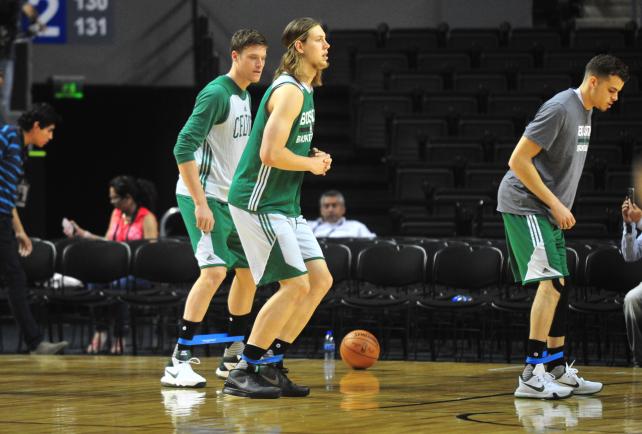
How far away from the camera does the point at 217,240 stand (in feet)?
20.0

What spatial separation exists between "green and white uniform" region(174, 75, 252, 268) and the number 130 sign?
29.3 ft

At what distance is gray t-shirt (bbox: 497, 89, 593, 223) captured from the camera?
5.62 m

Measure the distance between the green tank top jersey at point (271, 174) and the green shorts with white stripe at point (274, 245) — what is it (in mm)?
41

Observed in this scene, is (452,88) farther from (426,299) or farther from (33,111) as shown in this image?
(33,111)

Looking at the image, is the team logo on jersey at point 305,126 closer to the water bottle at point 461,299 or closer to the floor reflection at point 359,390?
the floor reflection at point 359,390

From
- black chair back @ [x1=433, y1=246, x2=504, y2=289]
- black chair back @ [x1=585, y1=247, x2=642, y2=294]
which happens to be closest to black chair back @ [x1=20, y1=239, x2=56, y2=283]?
black chair back @ [x1=433, y1=246, x2=504, y2=289]

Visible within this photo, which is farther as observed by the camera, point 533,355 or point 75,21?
point 75,21

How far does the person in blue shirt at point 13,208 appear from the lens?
8.58 m

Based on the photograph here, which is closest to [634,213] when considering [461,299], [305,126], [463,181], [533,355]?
[533,355]

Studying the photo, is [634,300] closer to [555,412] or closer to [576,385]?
[576,385]

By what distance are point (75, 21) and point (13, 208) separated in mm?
6579

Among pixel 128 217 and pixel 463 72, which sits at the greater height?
pixel 463 72

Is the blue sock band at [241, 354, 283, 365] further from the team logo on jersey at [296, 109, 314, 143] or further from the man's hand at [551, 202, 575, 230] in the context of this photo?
the man's hand at [551, 202, 575, 230]

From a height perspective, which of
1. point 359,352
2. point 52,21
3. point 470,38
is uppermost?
point 52,21
